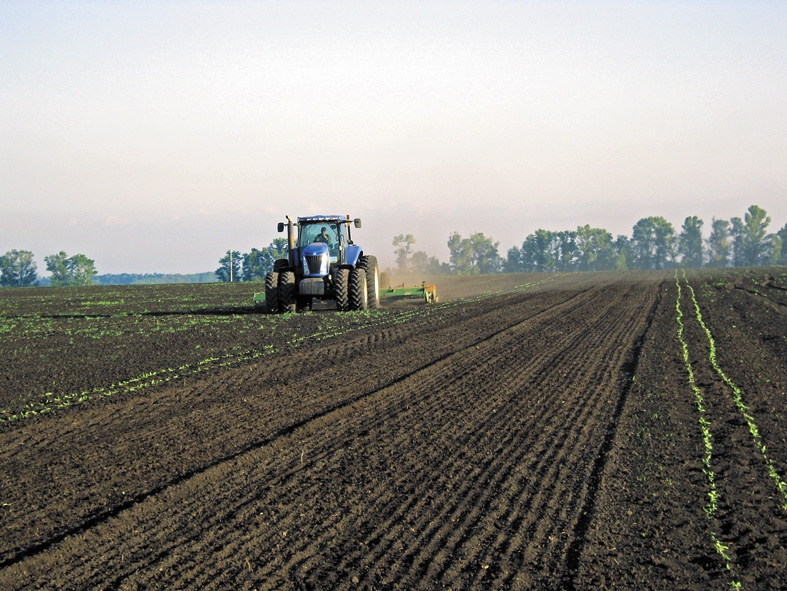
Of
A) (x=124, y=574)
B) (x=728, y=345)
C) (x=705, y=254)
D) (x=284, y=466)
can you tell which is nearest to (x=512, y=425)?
(x=284, y=466)

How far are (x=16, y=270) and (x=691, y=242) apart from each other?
306 ft

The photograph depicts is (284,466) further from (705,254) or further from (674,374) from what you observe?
(705,254)

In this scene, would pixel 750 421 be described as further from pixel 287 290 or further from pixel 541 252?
pixel 541 252

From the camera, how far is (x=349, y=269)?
19547mm

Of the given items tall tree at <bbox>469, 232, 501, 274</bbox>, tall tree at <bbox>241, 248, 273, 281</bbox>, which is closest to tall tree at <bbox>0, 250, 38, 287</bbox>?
tall tree at <bbox>241, 248, 273, 281</bbox>

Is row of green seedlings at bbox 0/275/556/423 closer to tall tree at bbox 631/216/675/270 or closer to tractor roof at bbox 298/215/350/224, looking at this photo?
tractor roof at bbox 298/215/350/224

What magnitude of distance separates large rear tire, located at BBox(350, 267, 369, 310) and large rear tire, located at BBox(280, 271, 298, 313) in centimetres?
147

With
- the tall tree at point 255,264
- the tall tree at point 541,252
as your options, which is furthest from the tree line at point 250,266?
the tall tree at point 541,252

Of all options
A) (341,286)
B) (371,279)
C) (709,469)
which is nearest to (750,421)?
(709,469)

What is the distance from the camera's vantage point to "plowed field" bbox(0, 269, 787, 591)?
438 cm

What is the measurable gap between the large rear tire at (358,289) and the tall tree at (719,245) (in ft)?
348

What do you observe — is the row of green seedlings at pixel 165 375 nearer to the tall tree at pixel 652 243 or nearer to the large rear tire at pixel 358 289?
the large rear tire at pixel 358 289

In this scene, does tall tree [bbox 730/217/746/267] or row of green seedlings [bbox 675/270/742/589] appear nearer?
row of green seedlings [bbox 675/270/742/589]

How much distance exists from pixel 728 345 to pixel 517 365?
15.4 ft
